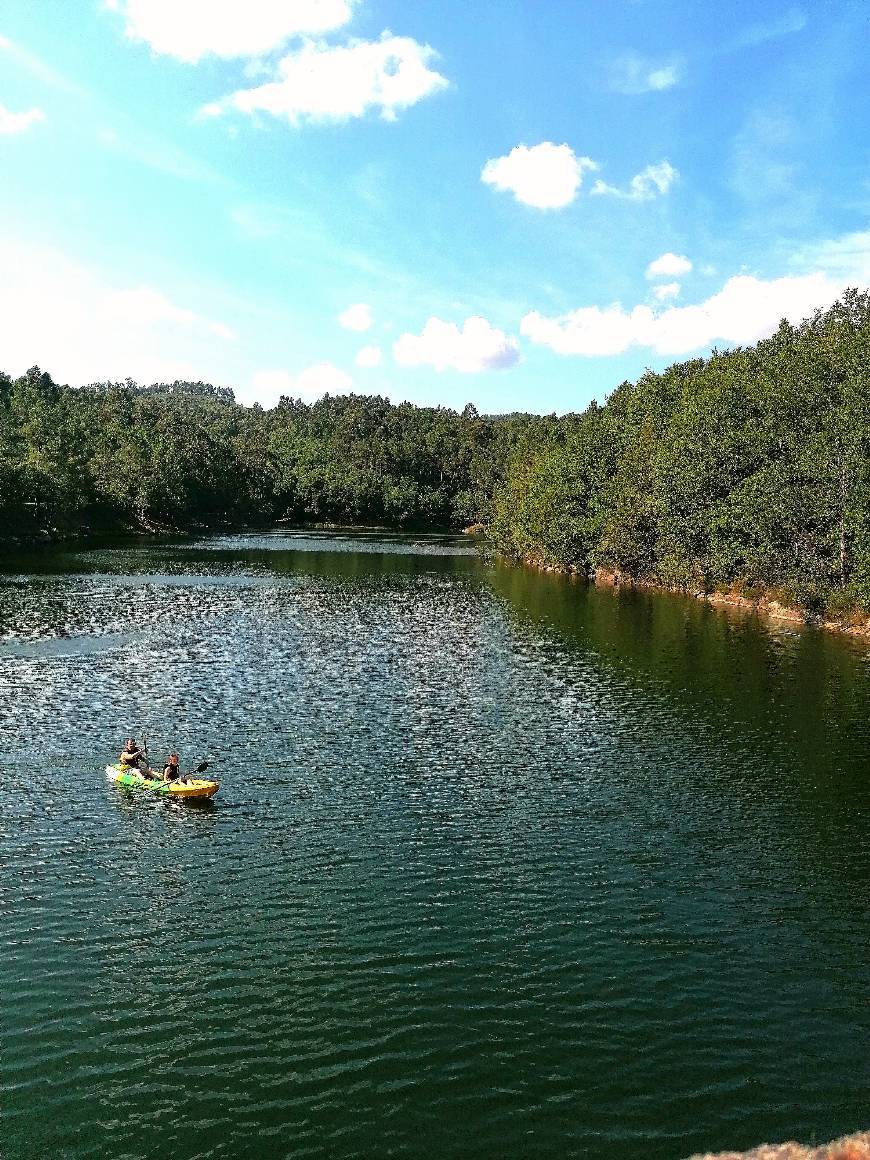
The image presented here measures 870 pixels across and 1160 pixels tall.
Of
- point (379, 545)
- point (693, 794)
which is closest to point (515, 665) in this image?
point (693, 794)

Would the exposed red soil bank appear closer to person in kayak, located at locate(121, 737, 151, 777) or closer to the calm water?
the calm water

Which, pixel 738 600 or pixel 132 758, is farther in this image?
pixel 738 600

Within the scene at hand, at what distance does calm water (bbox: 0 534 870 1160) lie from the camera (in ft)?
62.8

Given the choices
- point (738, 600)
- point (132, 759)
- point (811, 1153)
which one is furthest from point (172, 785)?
point (738, 600)

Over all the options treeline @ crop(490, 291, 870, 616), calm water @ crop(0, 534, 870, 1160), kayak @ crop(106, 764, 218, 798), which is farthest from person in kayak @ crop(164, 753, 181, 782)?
treeline @ crop(490, 291, 870, 616)

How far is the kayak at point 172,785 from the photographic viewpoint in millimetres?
36531

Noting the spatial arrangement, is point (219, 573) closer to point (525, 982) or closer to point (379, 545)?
point (379, 545)

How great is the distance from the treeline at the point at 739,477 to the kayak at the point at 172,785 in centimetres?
6605

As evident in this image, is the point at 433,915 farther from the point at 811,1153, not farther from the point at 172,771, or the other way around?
the point at 172,771

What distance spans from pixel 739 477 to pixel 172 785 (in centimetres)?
8505

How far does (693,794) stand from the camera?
39.3 m

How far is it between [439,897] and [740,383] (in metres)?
93.0

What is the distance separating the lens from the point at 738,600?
10212cm

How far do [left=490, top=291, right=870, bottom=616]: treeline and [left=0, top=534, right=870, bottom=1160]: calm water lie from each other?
1250 inches
